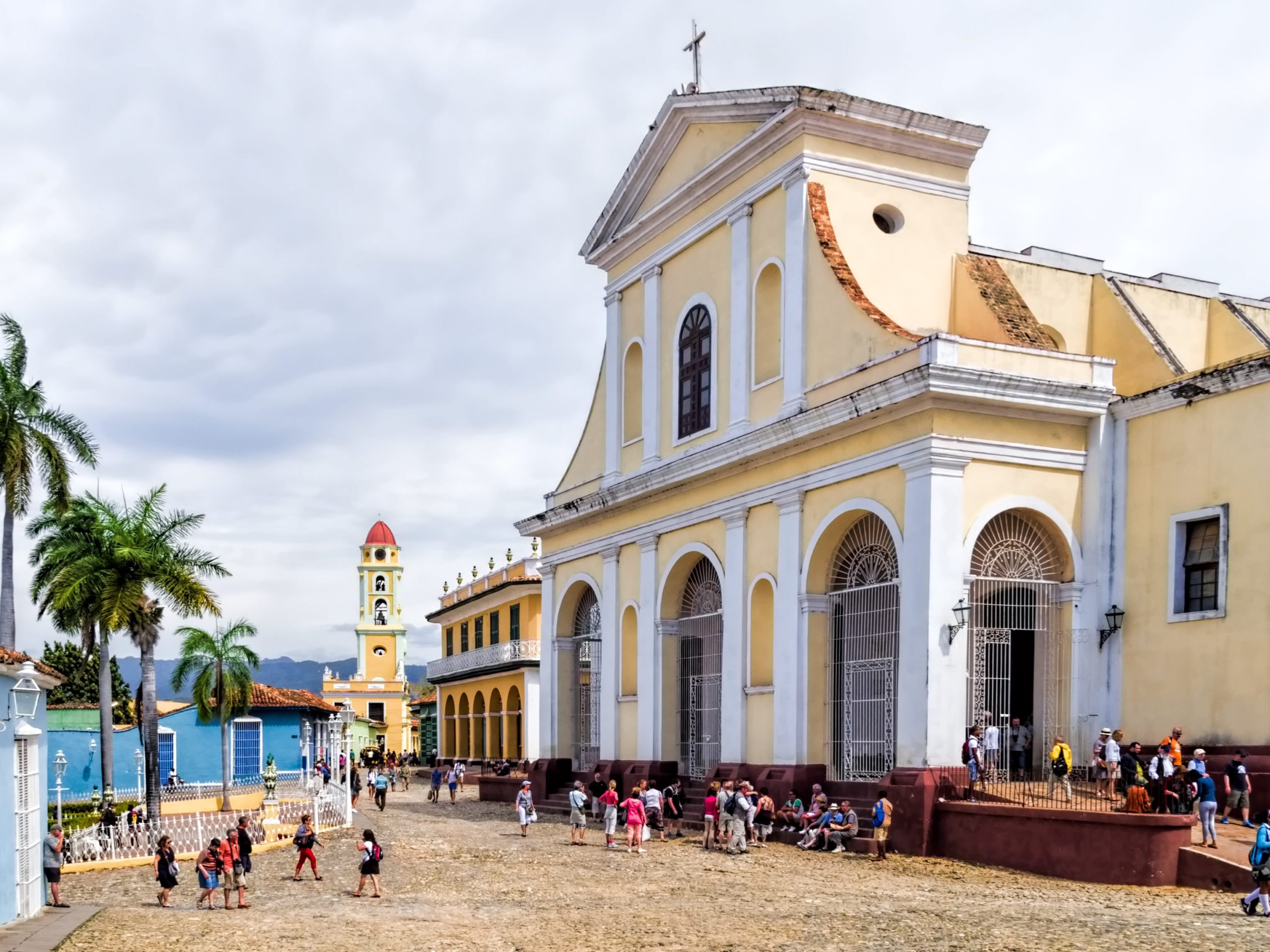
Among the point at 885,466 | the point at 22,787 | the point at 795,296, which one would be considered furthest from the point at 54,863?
the point at 795,296

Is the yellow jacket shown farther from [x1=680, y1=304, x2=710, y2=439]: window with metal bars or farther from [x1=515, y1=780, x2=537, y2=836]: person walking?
[x1=680, y1=304, x2=710, y2=439]: window with metal bars

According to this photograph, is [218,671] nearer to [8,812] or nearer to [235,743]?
[235,743]

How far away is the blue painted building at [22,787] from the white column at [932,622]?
10.9 m

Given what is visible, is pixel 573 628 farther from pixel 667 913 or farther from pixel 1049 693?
pixel 667 913

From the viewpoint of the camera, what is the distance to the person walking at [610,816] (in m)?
21.8

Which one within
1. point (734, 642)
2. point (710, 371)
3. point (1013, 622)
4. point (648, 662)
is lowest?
point (648, 662)

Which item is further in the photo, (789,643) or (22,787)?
(789,643)

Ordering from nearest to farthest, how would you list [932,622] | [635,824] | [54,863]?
[54,863], [932,622], [635,824]

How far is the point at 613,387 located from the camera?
30.1 m

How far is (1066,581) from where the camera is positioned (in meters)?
20.6

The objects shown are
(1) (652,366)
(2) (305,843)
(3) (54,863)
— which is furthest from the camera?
(1) (652,366)

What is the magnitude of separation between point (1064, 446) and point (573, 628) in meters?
14.3

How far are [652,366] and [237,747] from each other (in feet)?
75.9

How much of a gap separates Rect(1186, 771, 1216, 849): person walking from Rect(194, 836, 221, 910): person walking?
10992 millimetres
